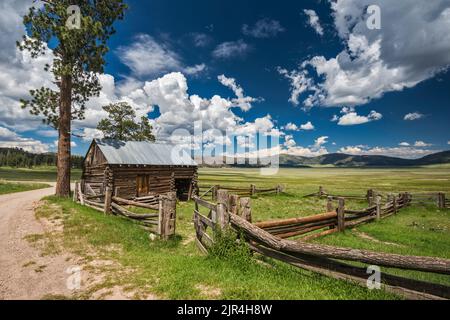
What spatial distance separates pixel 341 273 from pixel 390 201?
13872 mm

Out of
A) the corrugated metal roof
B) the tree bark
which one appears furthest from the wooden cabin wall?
the tree bark

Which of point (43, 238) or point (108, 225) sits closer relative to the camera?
point (43, 238)

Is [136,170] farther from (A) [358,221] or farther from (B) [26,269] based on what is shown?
(A) [358,221]

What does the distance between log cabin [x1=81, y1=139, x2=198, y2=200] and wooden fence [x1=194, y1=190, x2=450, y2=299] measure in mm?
13067

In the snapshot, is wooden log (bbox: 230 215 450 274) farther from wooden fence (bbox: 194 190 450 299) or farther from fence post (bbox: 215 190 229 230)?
fence post (bbox: 215 190 229 230)

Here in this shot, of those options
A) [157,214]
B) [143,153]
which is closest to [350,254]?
[157,214]

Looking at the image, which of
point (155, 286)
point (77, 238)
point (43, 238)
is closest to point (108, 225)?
point (77, 238)

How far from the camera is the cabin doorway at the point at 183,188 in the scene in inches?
947

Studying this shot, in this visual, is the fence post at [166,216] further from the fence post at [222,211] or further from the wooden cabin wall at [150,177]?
the wooden cabin wall at [150,177]

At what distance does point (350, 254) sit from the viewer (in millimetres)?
4348

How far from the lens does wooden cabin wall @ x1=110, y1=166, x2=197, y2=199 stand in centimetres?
1850

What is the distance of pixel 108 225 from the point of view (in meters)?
9.60

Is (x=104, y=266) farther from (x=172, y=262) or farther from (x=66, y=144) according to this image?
(x=66, y=144)
